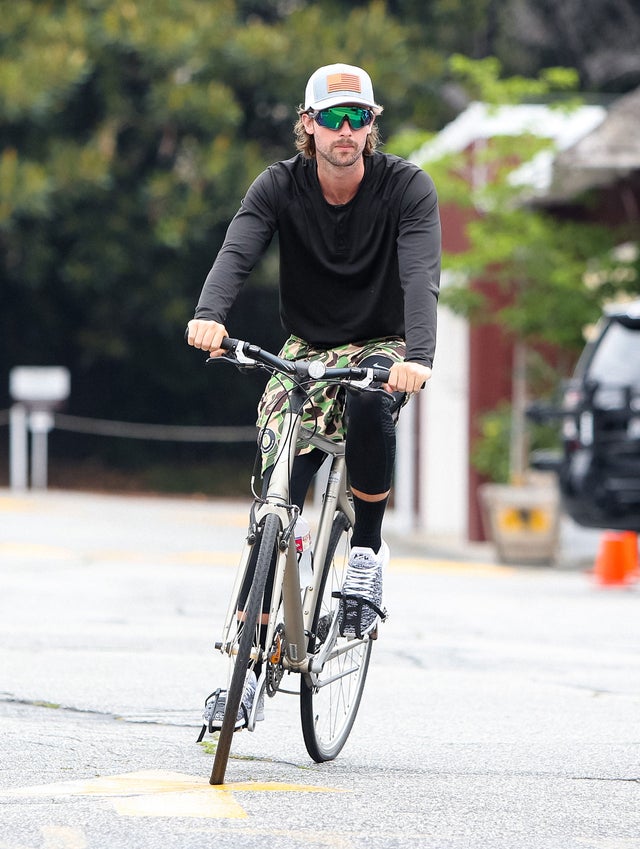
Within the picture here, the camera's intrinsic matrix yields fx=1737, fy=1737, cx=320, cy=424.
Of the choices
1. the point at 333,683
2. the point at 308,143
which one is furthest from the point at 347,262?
the point at 333,683

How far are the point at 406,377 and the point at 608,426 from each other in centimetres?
845

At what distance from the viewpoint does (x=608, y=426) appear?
13.2 m

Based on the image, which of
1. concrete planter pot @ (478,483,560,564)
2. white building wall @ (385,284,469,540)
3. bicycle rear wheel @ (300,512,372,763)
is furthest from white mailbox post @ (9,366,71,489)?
bicycle rear wheel @ (300,512,372,763)

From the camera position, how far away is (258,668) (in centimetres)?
506

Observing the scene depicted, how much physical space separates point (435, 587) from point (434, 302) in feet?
24.9

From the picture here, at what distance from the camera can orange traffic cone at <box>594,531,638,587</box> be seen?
12.9 m

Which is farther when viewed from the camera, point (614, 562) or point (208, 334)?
point (614, 562)

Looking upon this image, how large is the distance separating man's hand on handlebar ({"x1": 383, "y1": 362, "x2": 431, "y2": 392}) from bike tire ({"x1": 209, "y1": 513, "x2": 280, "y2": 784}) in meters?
0.52

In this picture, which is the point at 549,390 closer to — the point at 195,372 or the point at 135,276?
the point at 135,276

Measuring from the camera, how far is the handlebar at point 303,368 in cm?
498

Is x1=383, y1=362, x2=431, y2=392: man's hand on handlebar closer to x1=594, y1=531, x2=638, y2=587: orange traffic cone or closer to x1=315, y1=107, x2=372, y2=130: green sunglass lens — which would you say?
x1=315, y1=107, x2=372, y2=130: green sunglass lens

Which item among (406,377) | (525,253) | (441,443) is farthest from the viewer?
(441,443)

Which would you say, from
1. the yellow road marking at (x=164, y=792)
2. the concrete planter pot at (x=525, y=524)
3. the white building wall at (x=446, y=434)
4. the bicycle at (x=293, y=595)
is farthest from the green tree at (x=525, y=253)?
the yellow road marking at (x=164, y=792)

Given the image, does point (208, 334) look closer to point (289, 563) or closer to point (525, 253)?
point (289, 563)
